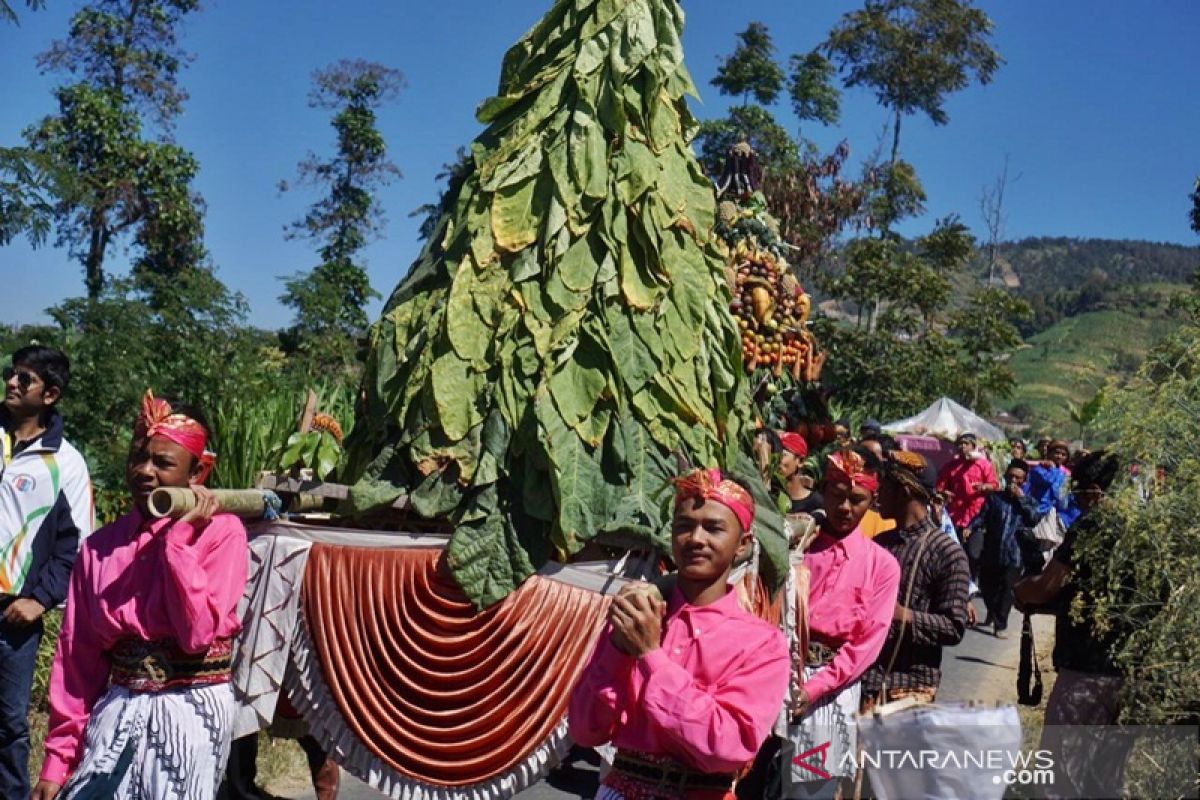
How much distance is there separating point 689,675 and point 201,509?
157cm

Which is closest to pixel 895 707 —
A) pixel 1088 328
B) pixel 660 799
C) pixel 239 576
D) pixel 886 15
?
pixel 660 799

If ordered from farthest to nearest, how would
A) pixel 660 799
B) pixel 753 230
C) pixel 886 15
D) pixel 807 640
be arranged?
pixel 886 15 < pixel 753 230 < pixel 807 640 < pixel 660 799

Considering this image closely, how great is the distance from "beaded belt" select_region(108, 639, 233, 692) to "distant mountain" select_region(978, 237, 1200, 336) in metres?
97.8

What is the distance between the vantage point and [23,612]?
4699 mm

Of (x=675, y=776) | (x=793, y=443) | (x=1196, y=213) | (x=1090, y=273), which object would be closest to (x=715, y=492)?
(x=675, y=776)

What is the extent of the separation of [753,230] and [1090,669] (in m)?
3.30

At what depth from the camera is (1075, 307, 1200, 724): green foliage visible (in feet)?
12.9

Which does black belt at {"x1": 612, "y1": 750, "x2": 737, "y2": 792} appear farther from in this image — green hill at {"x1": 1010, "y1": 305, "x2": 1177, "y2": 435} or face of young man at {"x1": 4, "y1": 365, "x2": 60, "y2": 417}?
green hill at {"x1": 1010, "y1": 305, "x2": 1177, "y2": 435}

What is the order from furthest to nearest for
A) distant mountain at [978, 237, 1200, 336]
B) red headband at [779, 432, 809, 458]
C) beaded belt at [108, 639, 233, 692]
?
distant mountain at [978, 237, 1200, 336]
red headband at [779, 432, 809, 458]
beaded belt at [108, 639, 233, 692]

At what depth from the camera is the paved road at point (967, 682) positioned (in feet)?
20.3

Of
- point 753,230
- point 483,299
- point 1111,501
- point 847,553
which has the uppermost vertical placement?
point 753,230

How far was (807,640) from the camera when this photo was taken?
15.5 ft

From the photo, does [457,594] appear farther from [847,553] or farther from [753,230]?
[753,230]

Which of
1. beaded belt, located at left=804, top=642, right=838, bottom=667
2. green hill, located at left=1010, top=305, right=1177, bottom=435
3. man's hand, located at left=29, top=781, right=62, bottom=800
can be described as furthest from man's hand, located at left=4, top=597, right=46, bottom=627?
green hill, located at left=1010, top=305, right=1177, bottom=435
